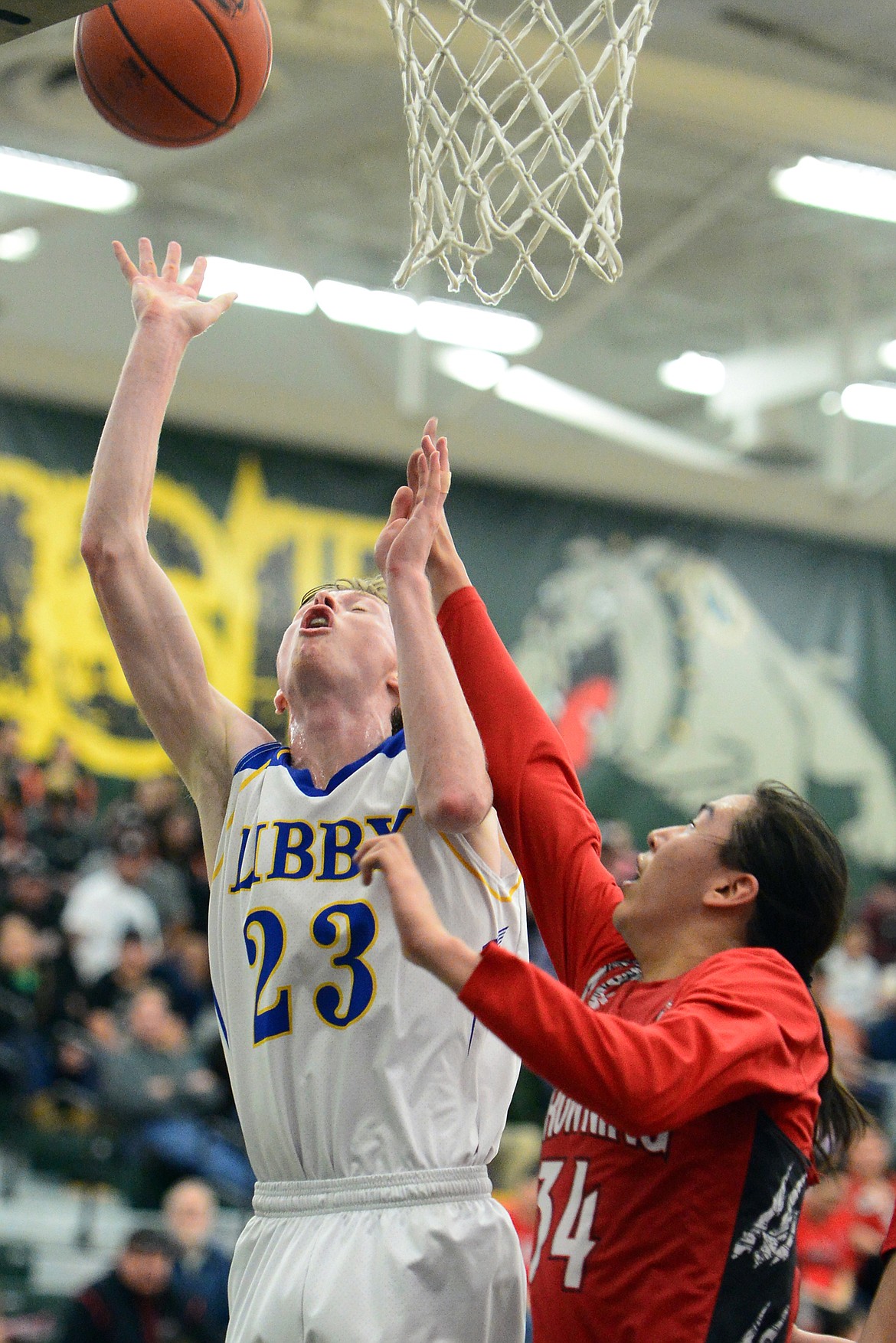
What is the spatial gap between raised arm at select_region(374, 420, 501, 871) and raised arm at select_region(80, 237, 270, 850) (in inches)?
17.0

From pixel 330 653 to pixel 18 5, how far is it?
112 cm

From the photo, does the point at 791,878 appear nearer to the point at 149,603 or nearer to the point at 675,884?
the point at 675,884

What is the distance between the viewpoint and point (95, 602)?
34.0 feet

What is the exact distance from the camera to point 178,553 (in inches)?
418

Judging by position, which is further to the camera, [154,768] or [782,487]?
[782,487]

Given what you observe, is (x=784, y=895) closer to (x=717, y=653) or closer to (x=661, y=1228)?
(x=661, y=1228)

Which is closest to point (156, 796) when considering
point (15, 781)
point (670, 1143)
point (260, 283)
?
point (15, 781)

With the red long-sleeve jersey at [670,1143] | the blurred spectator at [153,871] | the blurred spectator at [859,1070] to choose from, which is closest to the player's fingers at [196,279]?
the red long-sleeve jersey at [670,1143]

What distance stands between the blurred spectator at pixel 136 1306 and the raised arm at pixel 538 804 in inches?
171

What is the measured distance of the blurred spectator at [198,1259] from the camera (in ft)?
21.5

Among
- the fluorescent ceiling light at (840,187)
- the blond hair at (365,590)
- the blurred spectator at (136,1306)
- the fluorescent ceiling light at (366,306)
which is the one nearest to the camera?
the blond hair at (365,590)

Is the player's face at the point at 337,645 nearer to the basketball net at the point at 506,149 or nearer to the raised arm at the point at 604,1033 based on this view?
the raised arm at the point at 604,1033

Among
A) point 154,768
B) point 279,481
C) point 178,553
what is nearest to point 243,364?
point 279,481

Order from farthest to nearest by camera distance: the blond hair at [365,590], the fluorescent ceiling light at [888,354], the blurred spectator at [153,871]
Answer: the fluorescent ceiling light at [888,354] → the blurred spectator at [153,871] → the blond hair at [365,590]
